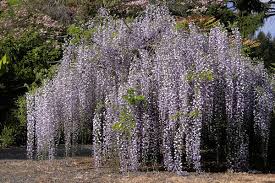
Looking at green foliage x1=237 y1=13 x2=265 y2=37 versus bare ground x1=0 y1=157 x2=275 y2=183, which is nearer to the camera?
bare ground x1=0 y1=157 x2=275 y2=183

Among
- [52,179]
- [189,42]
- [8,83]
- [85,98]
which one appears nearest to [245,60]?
[189,42]

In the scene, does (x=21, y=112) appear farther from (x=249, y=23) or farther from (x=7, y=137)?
(x=249, y=23)

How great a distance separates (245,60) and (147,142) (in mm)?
2159

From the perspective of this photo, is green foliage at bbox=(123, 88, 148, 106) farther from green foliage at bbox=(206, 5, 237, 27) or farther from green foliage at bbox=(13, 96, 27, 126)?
green foliage at bbox=(206, 5, 237, 27)

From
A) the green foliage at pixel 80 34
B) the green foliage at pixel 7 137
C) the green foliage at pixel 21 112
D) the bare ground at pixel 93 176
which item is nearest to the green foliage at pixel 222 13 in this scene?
the green foliage at pixel 21 112

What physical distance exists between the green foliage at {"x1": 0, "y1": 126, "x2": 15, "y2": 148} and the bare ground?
13.1ft

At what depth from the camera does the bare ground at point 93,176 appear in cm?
777

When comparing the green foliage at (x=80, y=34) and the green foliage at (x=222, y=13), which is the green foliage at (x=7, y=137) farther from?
the green foliage at (x=222, y=13)

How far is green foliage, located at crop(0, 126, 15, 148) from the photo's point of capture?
13383 millimetres

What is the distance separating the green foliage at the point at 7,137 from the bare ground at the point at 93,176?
158 inches

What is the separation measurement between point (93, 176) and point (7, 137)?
592 centimetres

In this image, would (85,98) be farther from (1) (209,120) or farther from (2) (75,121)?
(1) (209,120)

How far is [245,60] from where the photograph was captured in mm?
8711

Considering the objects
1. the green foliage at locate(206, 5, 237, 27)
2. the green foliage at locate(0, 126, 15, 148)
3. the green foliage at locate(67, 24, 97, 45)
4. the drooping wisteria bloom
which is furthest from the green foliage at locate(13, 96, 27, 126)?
the green foliage at locate(206, 5, 237, 27)
